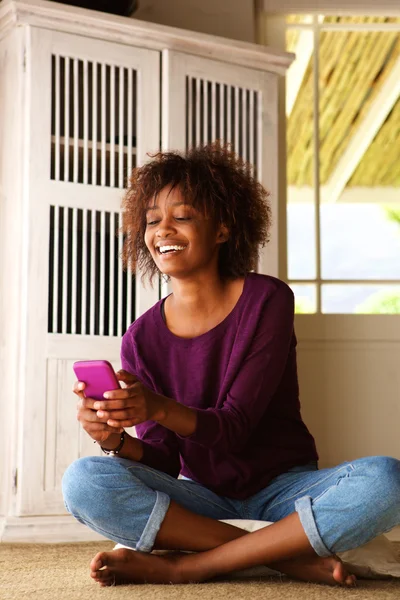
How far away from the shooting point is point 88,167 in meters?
3.02

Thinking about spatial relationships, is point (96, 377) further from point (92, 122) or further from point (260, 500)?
point (92, 122)

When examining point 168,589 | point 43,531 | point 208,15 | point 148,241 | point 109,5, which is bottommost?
point 43,531

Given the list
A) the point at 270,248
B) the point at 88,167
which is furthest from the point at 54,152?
the point at 270,248

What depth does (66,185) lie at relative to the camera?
291cm

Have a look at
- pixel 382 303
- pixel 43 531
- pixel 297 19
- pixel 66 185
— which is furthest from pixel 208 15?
pixel 43 531

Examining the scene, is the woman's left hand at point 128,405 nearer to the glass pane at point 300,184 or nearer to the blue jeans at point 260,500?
the blue jeans at point 260,500

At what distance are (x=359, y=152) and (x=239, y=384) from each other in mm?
2074

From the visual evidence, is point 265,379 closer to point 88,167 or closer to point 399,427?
point 88,167

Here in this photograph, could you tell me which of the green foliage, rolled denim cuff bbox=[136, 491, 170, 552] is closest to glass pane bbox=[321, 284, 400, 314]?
the green foliage

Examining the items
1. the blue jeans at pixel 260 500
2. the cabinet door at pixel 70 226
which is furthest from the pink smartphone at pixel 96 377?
the cabinet door at pixel 70 226

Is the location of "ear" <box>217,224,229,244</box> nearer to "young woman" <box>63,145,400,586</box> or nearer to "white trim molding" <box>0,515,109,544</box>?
"young woman" <box>63,145,400,586</box>

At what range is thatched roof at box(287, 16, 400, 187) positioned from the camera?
3541 millimetres

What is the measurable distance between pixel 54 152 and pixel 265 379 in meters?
1.47

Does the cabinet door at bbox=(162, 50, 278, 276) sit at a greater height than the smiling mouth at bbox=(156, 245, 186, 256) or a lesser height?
greater
